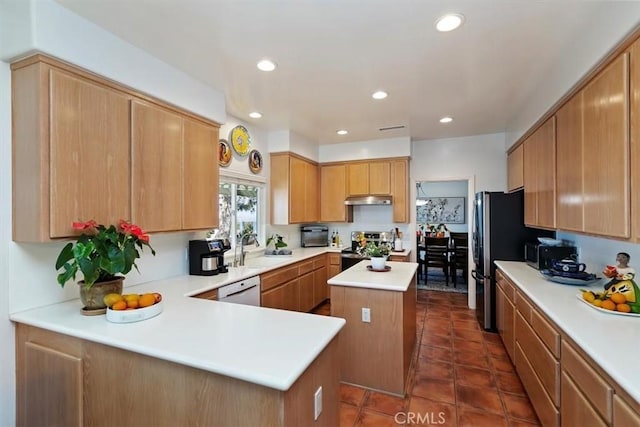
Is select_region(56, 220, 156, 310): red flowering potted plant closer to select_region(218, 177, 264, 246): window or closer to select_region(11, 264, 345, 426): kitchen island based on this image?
select_region(11, 264, 345, 426): kitchen island

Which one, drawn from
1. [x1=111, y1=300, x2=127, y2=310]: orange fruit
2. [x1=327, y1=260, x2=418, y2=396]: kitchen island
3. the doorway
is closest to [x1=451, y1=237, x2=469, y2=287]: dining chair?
the doorway

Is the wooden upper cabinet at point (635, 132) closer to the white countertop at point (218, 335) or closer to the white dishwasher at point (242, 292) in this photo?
the white countertop at point (218, 335)

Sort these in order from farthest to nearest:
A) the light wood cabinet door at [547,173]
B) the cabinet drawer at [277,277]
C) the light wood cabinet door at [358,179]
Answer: the light wood cabinet door at [358,179], the cabinet drawer at [277,277], the light wood cabinet door at [547,173]

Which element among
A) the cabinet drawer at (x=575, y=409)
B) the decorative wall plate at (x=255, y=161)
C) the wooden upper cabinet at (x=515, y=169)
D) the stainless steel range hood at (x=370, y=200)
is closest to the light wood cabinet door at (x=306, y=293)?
the stainless steel range hood at (x=370, y=200)

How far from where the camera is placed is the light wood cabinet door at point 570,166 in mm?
2014

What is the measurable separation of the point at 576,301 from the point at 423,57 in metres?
1.99

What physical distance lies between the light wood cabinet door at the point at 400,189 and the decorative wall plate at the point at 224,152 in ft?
8.54

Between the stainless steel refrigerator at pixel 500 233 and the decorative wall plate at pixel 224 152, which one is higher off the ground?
the decorative wall plate at pixel 224 152

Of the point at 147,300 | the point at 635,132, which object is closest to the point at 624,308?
the point at 635,132

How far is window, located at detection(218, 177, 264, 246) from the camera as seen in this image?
11.9 ft

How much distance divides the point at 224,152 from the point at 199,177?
0.91 m

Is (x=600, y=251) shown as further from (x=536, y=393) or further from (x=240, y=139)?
(x=240, y=139)

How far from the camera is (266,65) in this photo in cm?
235

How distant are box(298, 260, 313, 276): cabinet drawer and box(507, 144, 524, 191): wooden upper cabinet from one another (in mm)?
2821
